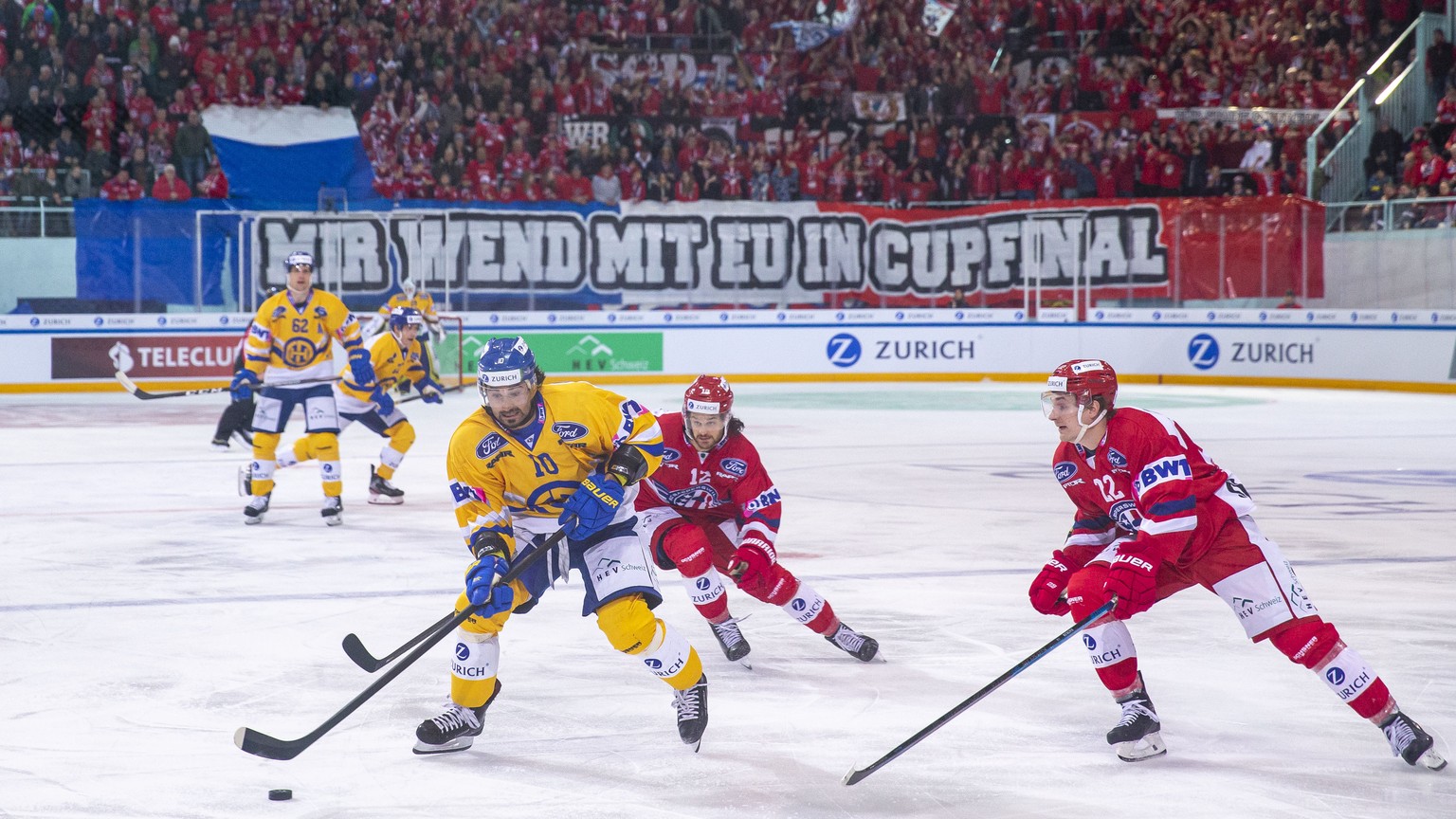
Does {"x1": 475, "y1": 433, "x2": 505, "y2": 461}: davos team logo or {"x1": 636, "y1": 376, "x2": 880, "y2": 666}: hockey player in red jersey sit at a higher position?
{"x1": 475, "y1": 433, "x2": 505, "y2": 461}: davos team logo

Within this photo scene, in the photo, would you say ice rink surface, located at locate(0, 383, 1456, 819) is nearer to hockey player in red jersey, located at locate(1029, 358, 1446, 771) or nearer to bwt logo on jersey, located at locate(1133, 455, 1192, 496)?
hockey player in red jersey, located at locate(1029, 358, 1446, 771)

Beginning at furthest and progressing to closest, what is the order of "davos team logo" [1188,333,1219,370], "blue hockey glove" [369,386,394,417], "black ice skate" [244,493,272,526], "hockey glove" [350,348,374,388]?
"davos team logo" [1188,333,1219,370] < "blue hockey glove" [369,386,394,417] < "hockey glove" [350,348,374,388] < "black ice skate" [244,493,272,526]

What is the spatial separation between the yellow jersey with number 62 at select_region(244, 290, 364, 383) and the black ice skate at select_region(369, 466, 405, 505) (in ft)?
2.44

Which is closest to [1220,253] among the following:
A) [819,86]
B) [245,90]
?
[819,86]

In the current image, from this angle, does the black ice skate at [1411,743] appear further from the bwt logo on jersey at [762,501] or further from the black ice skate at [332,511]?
the black ice skate at [332,511]

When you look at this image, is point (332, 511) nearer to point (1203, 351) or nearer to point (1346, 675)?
point (1346, 675)

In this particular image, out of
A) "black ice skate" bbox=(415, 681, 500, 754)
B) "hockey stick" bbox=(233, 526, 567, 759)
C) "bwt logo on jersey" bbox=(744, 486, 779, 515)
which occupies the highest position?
"bwt logo on jersey" bbox=(744, 486, 779, 515)

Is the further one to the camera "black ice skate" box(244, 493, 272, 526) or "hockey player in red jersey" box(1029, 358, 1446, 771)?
"black ice skate" box(244, 493, 272, 526)

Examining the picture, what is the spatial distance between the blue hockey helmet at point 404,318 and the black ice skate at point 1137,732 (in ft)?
21.9

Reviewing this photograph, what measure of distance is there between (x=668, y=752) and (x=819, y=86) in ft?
62.9

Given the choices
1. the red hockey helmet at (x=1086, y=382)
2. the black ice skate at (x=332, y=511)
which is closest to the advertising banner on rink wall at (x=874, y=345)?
the black ice skate at (x=332, y=511)

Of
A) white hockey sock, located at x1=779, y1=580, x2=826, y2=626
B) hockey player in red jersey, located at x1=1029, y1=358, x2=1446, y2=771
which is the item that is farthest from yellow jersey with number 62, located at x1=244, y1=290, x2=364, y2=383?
hockey player in red jersey, located at x1=1029, y1=358, x2=1446, y2=771

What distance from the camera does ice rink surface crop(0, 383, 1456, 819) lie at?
3633 mm

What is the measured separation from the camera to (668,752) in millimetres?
3969
